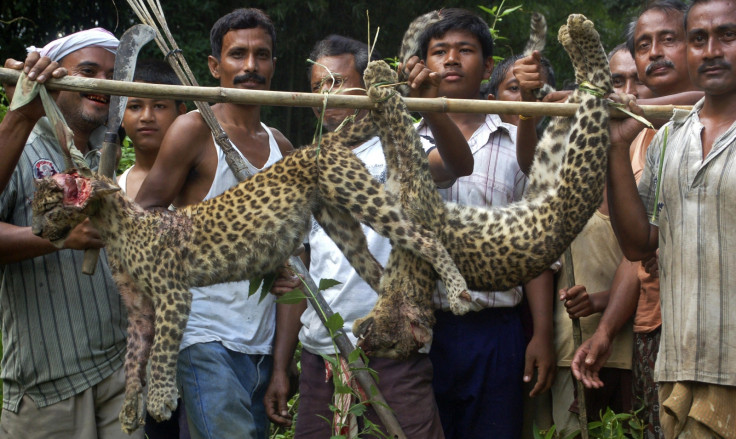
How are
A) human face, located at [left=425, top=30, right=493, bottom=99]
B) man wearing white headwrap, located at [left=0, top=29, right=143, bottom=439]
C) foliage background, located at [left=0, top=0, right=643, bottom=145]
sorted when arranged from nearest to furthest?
man wearing white headwrap, located at [left=0, top=29, right=143, bottom=439] → human face, located at [left=425, top=30, right=493, bottom=99] → foliage background, located at [left=0, top=0, right=643, bottom=145]

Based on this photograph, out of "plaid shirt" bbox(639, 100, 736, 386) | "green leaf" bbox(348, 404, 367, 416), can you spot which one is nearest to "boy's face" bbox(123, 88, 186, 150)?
"green leaf" bbox(348, 404, 367, 416)

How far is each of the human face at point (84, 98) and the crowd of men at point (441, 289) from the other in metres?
0.01

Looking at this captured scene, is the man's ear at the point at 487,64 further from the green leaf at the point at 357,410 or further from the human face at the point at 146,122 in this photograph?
the green leaf at the point at 357,410

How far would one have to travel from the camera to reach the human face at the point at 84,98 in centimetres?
542

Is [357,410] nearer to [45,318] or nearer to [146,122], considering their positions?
[45,318]

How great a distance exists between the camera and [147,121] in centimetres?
652

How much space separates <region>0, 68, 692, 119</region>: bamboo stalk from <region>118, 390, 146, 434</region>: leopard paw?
5.20ft

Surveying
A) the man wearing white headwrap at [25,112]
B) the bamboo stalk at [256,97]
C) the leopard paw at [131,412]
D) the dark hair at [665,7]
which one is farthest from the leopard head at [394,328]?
the dark hair at [665,7]

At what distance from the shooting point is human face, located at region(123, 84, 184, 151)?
6516 mm

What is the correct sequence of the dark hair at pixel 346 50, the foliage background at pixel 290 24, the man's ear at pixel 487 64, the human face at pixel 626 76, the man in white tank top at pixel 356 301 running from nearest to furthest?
the man in white tank top at pixel 356 301
the man's ear at pixel 487 64
the dark hair at pixel 346 50
the human face at pixel 626 76
the foliage background at pixel 290 24

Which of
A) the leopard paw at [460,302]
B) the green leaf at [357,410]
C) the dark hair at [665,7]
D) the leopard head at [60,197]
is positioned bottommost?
the green leaf at [357,410]

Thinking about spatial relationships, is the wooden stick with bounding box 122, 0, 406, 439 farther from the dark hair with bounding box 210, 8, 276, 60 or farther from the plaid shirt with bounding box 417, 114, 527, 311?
the dark hair with bounding box 210, 8, 276, 60

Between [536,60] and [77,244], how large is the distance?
2.80 m

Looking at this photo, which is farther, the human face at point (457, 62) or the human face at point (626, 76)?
the human face at point (626, 76)
